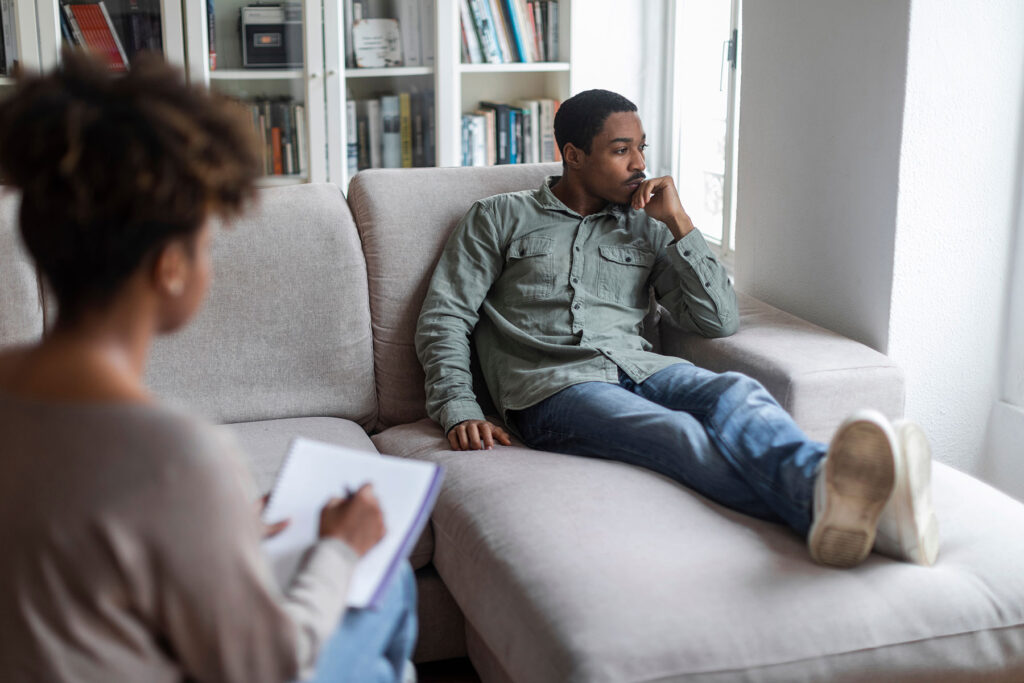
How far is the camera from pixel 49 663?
78cm

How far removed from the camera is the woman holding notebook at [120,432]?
0.76m

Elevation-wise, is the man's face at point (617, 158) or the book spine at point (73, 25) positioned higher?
the book spine at point (73, 25)

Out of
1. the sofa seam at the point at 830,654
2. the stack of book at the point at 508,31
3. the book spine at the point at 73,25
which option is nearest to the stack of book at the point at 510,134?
the stack of book at the point at 508,31

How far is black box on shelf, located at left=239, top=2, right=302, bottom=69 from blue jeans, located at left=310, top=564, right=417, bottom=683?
248cm

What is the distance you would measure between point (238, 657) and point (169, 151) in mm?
381

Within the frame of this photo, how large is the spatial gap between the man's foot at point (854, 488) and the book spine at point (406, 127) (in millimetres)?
2348

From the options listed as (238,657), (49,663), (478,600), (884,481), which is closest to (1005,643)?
(884,481)

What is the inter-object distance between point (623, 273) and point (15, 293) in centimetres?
112

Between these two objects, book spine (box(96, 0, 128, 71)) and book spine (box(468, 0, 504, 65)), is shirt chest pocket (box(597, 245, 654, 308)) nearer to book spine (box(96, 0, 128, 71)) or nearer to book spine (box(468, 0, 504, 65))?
book spine (box(468, 0, 504, 65))

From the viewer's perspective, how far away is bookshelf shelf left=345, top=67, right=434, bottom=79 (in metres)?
3.37

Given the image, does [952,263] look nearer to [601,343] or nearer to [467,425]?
[601,343]

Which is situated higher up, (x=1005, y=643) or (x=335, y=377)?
(x=335, y=377)

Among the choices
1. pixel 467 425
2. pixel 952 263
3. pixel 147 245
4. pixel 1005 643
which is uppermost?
pixel 147 245

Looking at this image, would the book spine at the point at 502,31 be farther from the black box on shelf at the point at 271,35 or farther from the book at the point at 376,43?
the black box on shelf at the point at 271,35
